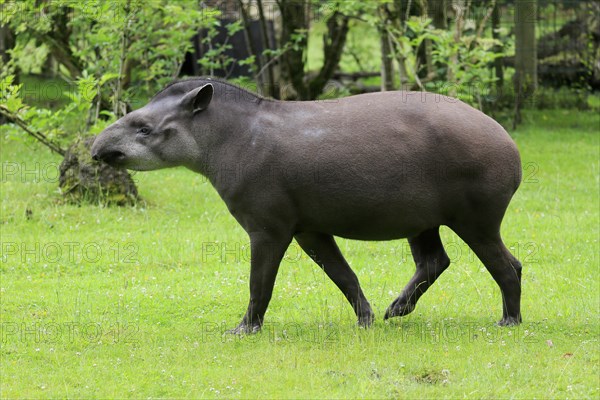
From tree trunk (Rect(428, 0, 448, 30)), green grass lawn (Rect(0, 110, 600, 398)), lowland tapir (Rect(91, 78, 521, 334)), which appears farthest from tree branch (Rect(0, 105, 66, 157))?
tree trunk (Rect(428, 0, 448, 30))

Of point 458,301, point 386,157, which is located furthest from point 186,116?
point 458,301

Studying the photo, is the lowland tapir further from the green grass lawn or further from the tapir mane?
the green grass lawn

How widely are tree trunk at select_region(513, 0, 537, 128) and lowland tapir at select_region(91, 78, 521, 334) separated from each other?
12.3 meters

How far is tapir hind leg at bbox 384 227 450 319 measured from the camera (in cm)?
834

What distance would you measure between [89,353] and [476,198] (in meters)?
3.34

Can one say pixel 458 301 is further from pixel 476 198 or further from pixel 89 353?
pixel 89 353

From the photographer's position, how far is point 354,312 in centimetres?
866

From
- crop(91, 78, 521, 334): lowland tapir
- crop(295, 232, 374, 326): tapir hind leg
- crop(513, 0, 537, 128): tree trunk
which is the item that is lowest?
crop(513, 0, 537, 128): tree trunk

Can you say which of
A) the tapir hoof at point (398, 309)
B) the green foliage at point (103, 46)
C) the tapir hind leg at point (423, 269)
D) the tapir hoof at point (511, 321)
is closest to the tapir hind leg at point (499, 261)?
the tapir hoof at point (511, 321)

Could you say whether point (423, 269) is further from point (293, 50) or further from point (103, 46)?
point (293, 50)

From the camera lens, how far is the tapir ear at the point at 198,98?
25.5 feet

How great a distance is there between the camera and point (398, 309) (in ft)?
27.6

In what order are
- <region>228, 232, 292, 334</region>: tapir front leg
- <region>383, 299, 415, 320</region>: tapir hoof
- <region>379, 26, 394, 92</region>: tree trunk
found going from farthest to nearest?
<region>379, 26, 394, 92</region>: tree trunk, <region>383, 299, 415, 320</region>: tapir hoof, <region>228, 232, 292, 334</region>: tapir front leg

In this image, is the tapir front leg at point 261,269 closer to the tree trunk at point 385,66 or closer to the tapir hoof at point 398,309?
the tapir hoof at point 398,309
